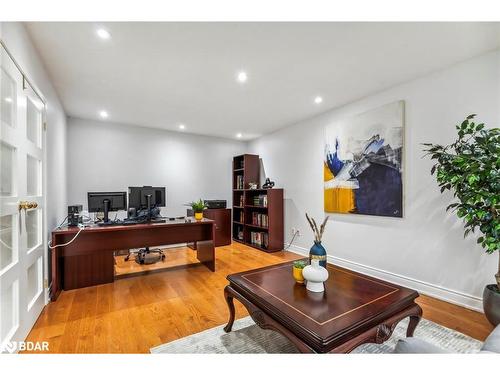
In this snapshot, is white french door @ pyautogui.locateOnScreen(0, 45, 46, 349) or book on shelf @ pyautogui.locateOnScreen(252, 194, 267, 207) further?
book on shelf @ pyautogui.locateOnScreen(252, 194, 267, 207)

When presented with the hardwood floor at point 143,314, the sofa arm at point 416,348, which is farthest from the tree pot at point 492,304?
the sofa arm at point 416,348

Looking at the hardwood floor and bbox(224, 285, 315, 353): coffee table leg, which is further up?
bbox(224, 285, 315, 353): coffee table leg

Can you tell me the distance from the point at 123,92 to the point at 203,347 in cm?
307

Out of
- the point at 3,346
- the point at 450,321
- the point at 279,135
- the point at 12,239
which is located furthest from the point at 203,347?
the point at 279,135

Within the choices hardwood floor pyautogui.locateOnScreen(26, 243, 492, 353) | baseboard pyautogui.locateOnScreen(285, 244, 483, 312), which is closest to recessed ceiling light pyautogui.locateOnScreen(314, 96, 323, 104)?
baseboard pyautogui.locateOnScreen(285, 244, 483, 312)

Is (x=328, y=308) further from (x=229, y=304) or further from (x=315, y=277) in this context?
Result: (x=229, y=304)

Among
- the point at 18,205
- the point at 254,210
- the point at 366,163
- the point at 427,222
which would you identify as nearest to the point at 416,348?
the point at 427,222

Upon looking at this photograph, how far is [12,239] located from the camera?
5.61 feet

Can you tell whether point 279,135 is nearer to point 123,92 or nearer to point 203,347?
point 123,92

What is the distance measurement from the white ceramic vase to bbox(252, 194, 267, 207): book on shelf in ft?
9.79

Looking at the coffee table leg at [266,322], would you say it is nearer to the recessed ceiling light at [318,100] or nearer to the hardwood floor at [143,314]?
the hardwood floor at [143,314]

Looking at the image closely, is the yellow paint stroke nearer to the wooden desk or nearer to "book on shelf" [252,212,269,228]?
"book on shelf" [252,212,269,228]

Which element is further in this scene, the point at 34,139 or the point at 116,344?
the point at 34,139

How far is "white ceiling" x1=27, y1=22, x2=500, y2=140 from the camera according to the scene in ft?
6.24
